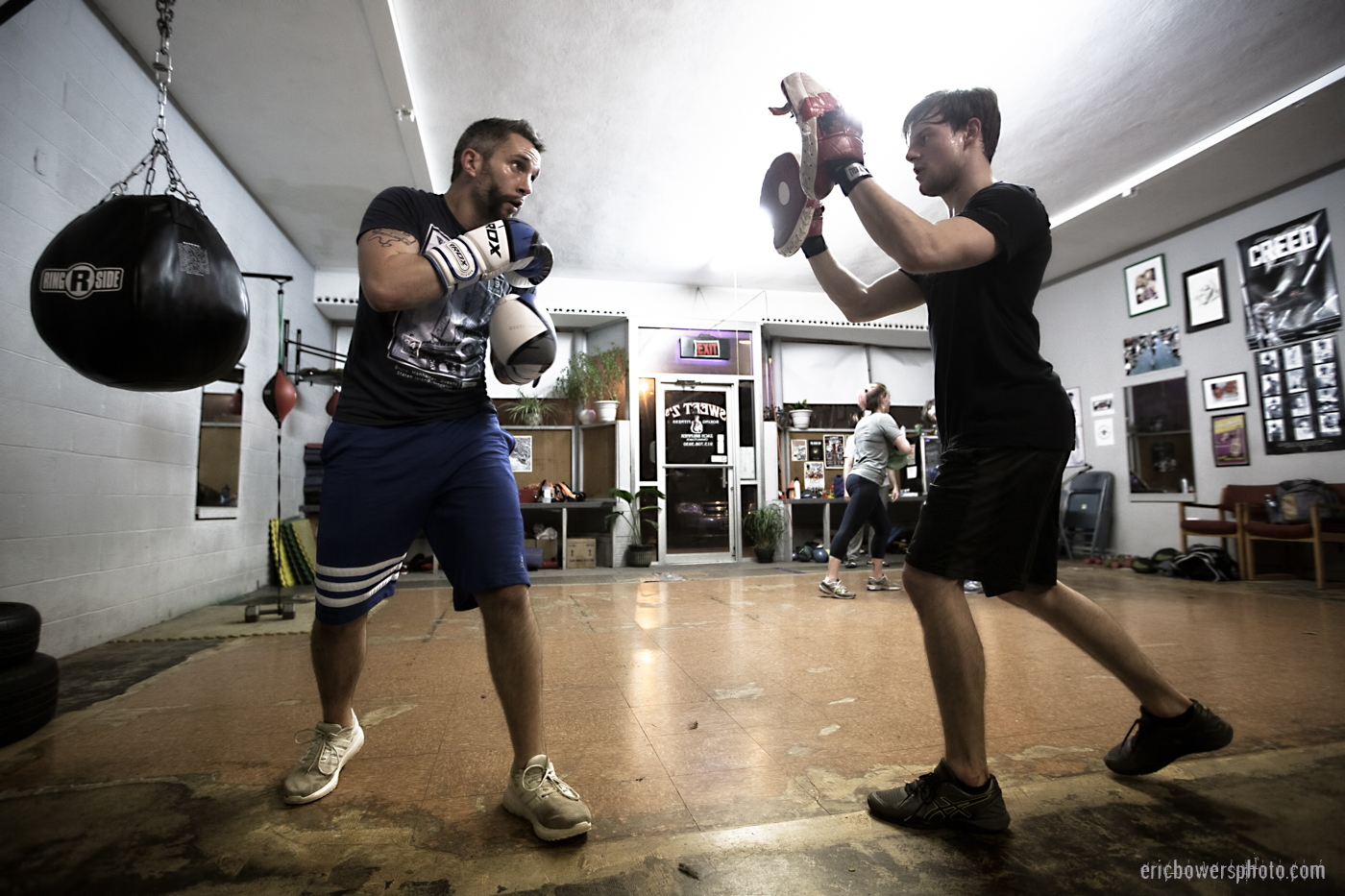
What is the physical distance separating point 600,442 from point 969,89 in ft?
22.5

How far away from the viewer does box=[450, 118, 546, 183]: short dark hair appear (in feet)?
4.97

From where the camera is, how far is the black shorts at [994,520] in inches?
50.3

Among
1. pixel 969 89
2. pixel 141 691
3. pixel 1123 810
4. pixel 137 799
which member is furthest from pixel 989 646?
pixel 141 691

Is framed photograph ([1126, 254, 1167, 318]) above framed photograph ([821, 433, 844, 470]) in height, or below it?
above

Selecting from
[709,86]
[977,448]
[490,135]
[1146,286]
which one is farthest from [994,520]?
[1146,286]

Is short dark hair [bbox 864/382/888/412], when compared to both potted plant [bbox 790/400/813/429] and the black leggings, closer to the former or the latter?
the black leggings

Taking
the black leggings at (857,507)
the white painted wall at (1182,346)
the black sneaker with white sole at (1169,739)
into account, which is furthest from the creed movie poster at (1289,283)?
the black sneaker with white sole at (1169,739)

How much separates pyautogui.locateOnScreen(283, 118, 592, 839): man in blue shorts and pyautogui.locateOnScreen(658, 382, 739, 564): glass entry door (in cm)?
647

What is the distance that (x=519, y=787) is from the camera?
1.30 meters

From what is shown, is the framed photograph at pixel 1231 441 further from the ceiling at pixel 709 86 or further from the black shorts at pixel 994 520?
the black shorts at pixel 994 520

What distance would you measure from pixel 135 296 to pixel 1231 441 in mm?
8180

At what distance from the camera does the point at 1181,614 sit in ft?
12.4

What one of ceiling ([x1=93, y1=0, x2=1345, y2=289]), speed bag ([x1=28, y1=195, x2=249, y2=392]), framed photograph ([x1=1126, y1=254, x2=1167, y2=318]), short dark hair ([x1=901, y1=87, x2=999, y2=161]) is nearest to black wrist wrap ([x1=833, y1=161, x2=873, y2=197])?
short dark hair ([x1=901, y1=87, x2=999, y2=161])

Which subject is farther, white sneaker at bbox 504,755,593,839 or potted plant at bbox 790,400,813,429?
potted plant at bbox 790,400,813,429
